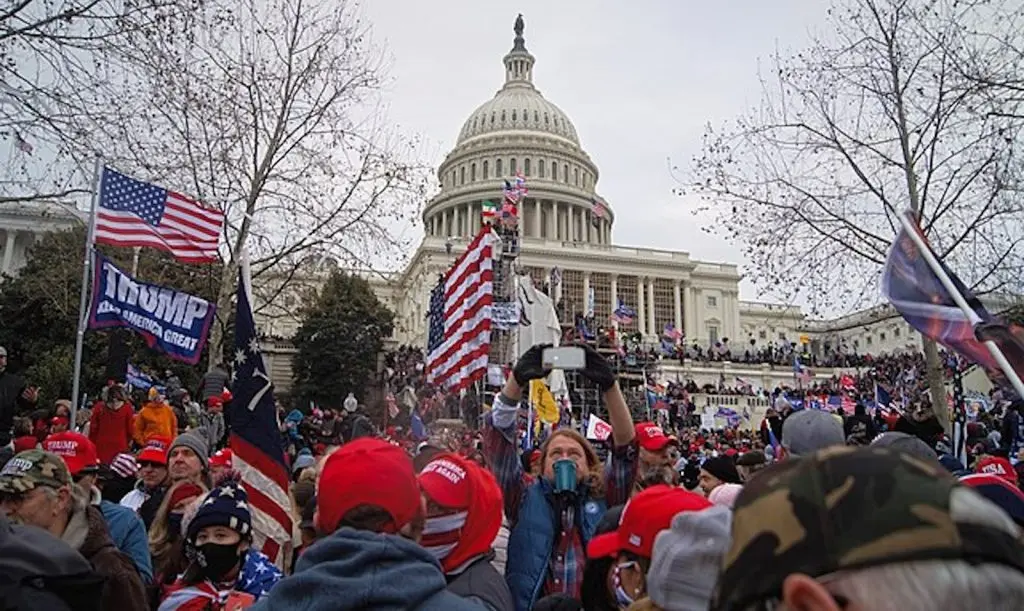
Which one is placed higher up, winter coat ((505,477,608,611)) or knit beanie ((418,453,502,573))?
knit beanie ((418,453,502,573))

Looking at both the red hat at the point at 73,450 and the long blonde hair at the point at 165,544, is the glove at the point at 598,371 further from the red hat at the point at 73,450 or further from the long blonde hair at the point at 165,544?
the red hat at the point at 73,450

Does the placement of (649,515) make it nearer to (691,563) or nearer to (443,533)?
(691,563)

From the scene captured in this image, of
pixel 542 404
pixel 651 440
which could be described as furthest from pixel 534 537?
pixel 542 404

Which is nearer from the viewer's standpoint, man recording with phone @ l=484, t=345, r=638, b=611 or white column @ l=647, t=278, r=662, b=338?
man recording with phone @ l=484, t=345, r=638, b=611

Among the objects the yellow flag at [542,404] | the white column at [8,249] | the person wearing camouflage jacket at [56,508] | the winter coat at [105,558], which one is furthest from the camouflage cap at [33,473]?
the white column at [8,249]

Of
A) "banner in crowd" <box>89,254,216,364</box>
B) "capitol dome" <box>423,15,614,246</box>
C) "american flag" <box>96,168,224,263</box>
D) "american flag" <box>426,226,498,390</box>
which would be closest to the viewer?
"banner in crowd" <box>89,254,216,364</box>

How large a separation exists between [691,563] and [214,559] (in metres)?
2.01

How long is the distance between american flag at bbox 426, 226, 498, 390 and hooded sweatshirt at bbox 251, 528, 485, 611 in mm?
8333

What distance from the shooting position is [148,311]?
7613 mm

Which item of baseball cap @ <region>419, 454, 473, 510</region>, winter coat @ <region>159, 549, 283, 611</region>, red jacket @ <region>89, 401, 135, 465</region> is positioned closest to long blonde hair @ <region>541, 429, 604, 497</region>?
baseball cap @ <region>419, 454, 473, 510</region>

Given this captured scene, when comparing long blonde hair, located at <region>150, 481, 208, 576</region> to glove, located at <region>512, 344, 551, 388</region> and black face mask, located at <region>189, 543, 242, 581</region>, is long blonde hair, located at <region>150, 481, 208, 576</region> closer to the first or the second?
black face mask, located at <region>189, 543, 242, 581</region>

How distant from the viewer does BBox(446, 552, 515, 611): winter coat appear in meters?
2.36

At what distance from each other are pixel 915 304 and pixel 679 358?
149ft

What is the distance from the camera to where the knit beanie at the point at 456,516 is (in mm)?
2498
